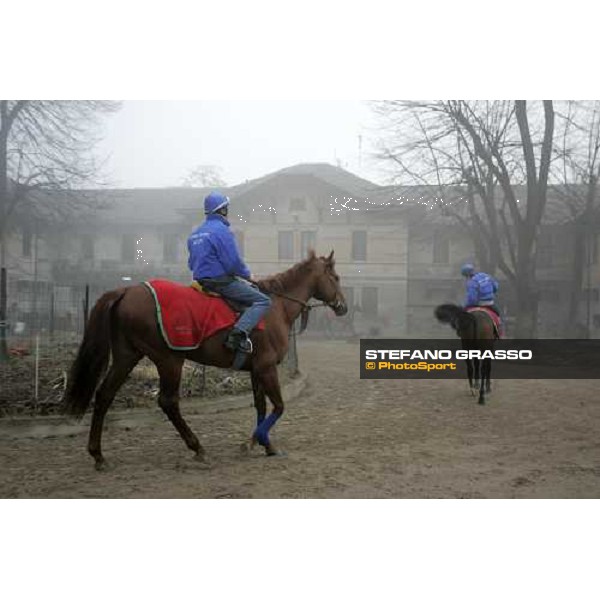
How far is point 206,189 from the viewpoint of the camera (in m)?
5.60

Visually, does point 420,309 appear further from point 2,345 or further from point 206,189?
point 2,345

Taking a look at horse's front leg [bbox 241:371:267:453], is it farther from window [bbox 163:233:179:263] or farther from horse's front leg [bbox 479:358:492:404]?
horse's front leg [bbox 479:358:492:404]

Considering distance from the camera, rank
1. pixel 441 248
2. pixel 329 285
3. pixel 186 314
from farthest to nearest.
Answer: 1. pixel 441 248
2. pixel 329 285
3. pixel 186 314

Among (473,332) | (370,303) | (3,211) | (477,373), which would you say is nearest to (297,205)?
(370,303)

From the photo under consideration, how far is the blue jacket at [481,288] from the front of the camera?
5.87m

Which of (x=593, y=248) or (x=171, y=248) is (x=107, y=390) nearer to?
(x=171, y=248)

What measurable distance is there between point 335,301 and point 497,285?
183cm

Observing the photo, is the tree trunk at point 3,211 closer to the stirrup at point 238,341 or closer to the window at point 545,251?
the stirrup at point 238,341

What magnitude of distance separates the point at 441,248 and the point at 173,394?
3.18 metres

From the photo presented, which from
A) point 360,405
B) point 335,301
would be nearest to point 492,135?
point 335,301

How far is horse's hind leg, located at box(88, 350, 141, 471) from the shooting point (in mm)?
4832

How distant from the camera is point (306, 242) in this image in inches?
234

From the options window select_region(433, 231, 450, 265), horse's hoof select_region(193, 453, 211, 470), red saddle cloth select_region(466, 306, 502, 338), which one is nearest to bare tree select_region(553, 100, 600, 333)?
red saddle cloth select_region(466, 306, 502, 338)

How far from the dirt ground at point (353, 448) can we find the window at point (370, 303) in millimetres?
511
